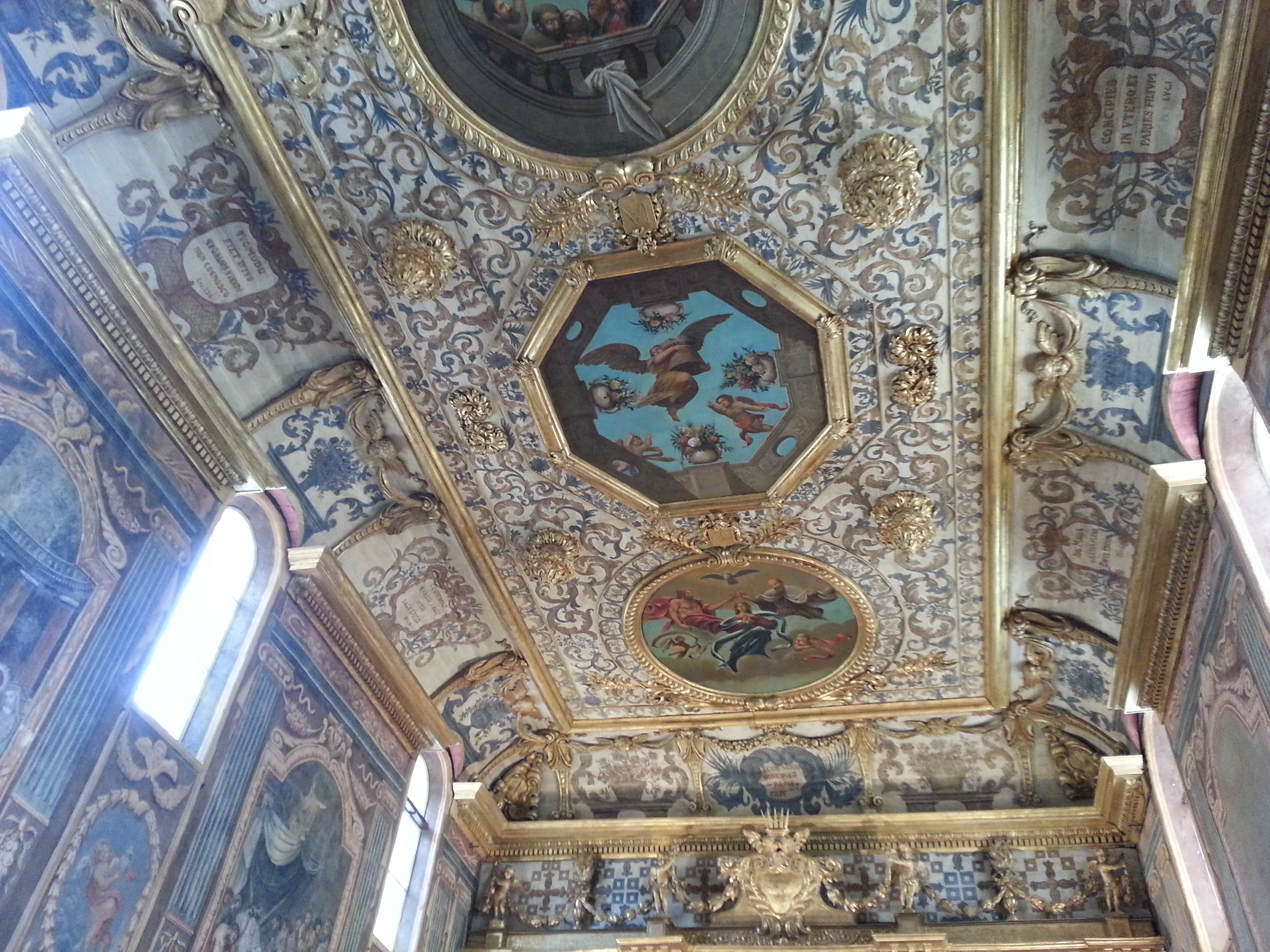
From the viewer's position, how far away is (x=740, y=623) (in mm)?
12078

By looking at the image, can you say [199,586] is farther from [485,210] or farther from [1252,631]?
[1252,631]

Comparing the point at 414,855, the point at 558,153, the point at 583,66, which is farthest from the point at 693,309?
the point at 414,855

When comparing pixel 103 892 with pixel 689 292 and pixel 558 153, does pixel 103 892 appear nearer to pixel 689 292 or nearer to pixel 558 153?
pixel 558 153

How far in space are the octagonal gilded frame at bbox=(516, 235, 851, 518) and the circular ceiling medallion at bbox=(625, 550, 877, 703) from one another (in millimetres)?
1041

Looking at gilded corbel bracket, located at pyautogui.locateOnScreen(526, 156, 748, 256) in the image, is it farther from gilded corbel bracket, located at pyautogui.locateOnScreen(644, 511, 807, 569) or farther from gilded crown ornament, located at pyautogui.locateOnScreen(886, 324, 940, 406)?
gilded corbel bracket, located at pyautogui.locateOnScreen(644, 511, 807, 569)

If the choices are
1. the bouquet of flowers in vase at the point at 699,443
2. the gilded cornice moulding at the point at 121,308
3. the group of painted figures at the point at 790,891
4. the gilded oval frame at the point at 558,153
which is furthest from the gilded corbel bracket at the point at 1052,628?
the gilded cornice moulding at the point at 121,308

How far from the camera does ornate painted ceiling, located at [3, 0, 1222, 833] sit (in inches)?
270

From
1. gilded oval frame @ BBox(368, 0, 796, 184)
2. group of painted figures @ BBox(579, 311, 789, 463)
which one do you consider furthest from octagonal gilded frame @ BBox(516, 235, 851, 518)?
gilded oval frame @ BBox(368, 0, 796, 184)

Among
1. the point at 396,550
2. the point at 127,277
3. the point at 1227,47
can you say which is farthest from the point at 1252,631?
the point at 127,277

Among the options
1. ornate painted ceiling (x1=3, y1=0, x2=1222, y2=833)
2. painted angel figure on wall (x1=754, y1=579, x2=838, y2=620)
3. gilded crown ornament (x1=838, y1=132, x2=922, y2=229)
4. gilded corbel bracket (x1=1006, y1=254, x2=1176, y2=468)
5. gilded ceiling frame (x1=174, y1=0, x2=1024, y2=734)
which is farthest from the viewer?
painted angel figure on wall (x1=754, y1=579, x2=838, y2=620)

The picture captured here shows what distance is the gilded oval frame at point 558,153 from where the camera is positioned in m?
6.77

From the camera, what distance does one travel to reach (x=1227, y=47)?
5.36 m

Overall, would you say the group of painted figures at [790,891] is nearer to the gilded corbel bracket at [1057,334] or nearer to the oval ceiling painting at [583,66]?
the gilded corbel bracket at [1057,334]

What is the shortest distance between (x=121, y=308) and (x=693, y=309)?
4.72m
